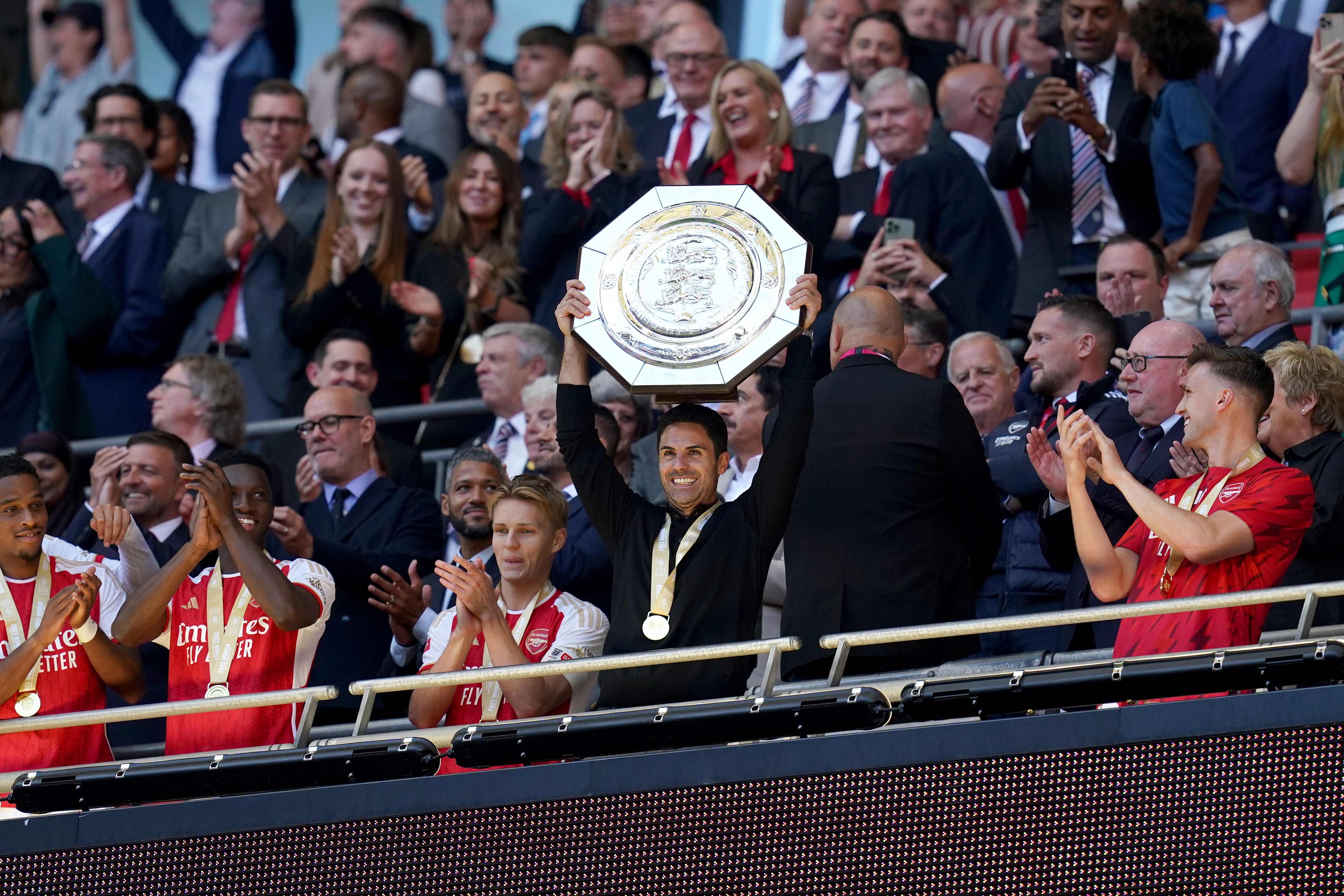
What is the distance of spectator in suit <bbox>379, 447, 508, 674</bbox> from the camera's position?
24.4ft

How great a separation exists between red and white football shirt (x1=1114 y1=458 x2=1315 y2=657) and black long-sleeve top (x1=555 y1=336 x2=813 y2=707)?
1.06m

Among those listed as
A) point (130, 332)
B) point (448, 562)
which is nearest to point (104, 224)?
point (130, 332)

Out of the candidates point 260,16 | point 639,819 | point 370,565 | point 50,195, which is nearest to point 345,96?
point 50,195

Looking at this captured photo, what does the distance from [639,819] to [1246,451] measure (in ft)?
6.20

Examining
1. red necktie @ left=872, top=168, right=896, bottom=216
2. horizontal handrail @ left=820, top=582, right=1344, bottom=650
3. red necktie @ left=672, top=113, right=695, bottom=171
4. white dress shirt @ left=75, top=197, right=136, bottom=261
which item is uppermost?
red necktie @ left=672, top=113, right=695, bottom=171

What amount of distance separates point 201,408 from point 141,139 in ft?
9.25

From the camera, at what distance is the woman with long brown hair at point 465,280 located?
32.4ft

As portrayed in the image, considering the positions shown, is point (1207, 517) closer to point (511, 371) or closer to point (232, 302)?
point (511, 371)

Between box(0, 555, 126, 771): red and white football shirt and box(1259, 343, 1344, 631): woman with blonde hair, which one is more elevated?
box(1259, 343, 1344, 631): woman with blonde hair

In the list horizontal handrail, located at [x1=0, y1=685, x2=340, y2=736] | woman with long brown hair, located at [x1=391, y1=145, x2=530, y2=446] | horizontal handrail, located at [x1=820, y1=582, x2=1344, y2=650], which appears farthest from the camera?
woman with long brown hair, located at [x1=391, y1=145, x2=530, y2=446]

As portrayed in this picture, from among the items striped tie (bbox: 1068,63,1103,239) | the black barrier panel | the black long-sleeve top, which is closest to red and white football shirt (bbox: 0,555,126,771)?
the black barrier panel

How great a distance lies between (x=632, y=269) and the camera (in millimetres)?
6691

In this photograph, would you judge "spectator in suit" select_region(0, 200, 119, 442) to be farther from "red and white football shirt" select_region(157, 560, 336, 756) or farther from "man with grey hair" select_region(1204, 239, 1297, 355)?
"man with grey hair" select_region(1204, 239, 1297, 355)

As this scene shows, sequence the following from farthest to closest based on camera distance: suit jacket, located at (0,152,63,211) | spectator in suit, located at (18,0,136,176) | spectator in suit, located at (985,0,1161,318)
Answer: spectator in suit, located at (18,0,136,176), suit jacket, located at (0,152,63,211), spectator in suit, located at (985,0,1161,318)
